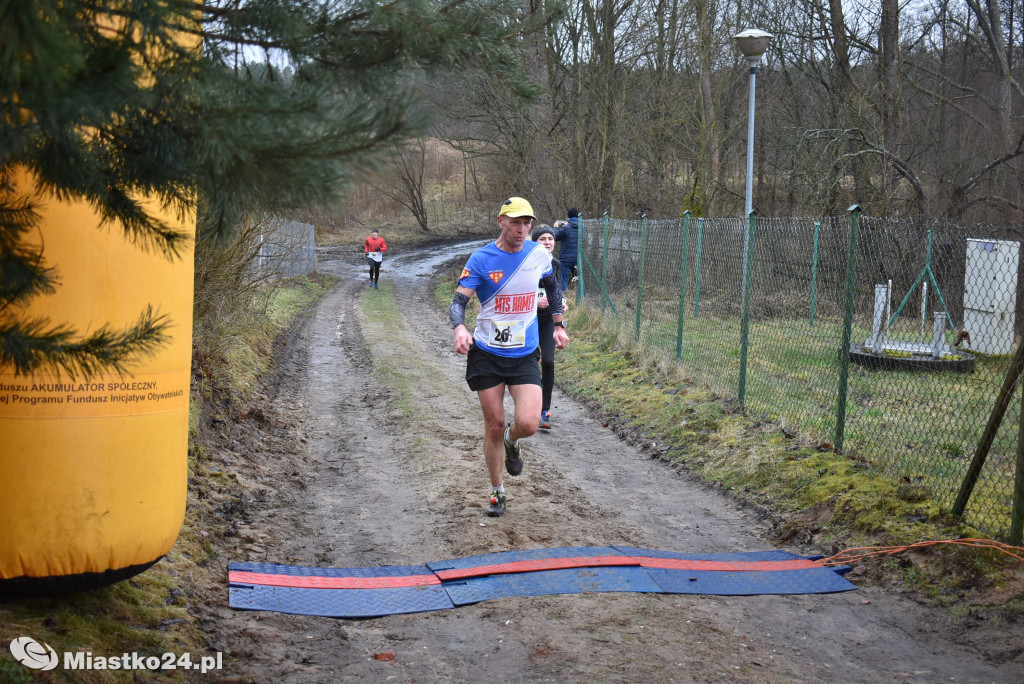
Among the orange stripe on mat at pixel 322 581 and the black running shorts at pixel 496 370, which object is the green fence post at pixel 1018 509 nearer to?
the black running shorts at pixel 496 370

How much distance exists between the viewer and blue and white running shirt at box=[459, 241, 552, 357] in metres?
5.96

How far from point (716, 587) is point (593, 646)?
3.82 ft

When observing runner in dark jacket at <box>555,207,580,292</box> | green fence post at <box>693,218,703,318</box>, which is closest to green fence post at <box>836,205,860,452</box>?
green fence post at <box>693,218,703,318</box>

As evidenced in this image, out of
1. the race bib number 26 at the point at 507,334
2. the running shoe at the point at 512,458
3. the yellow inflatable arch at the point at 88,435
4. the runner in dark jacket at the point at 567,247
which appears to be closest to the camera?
the yellow inflatable arch at the point at 88,435

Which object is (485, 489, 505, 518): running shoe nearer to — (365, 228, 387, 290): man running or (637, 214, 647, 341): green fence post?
(637, 214, 647, 341): green fence post

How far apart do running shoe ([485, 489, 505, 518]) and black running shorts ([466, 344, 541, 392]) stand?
2.52ft

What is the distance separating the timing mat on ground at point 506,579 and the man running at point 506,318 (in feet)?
3.40

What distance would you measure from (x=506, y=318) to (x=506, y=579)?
1.78m

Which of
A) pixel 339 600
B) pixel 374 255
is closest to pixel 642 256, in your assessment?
pixel 339 600

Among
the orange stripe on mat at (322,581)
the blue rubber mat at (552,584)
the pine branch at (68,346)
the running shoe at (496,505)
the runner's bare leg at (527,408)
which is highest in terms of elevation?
the pine branch at (68,346)

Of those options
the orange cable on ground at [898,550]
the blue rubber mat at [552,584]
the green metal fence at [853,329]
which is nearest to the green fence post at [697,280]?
the green metal fence at [853,329]

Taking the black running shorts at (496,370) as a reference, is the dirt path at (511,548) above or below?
below

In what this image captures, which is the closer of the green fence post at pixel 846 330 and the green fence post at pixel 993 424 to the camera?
the green fence post at pixel 993 424

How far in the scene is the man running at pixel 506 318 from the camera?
19.5 feet
